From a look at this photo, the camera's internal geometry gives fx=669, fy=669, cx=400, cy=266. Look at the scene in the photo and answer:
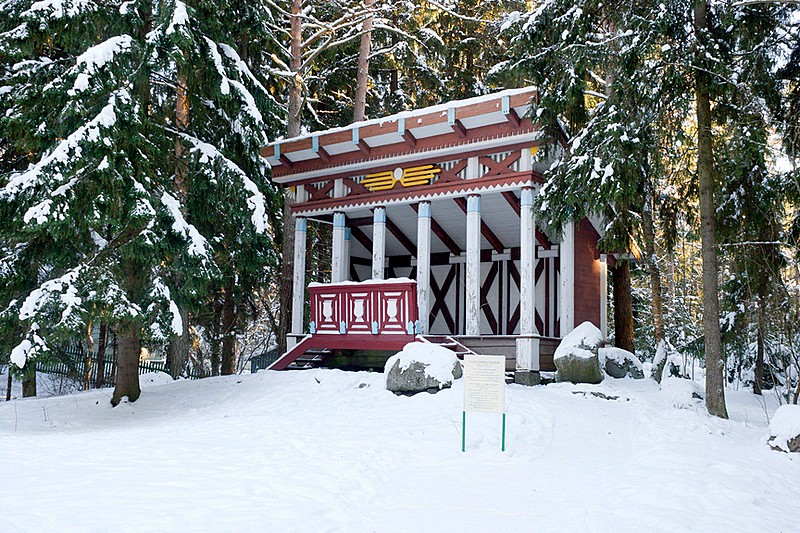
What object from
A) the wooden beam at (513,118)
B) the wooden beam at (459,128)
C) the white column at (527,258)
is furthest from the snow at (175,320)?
the wooden beam at (513,118)

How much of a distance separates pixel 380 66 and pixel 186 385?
12.5 m

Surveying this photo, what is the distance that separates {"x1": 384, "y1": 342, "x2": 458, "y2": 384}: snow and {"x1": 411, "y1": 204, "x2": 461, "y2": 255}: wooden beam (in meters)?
5.66

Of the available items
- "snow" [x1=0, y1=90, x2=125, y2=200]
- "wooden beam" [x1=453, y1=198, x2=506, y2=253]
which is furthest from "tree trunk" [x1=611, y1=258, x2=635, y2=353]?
"snow" [x1=0, y1=90, x2=125, y2=200]

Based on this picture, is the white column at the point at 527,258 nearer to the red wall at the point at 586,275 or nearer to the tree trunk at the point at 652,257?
the red wall at the point at 586,275

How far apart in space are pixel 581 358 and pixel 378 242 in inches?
207

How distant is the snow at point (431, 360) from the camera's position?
36.3 ft

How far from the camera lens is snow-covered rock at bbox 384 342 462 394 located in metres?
11.0

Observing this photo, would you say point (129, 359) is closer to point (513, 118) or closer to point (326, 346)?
point (326, 346)

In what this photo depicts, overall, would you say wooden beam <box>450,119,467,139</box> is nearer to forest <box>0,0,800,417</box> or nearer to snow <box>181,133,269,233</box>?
forest <box>0,0,800,417</box>

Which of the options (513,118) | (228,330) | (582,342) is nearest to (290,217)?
(228,330)

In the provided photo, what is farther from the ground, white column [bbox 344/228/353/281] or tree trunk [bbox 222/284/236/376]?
white column [bbox 344/228/353/281]

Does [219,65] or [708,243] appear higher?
[219,65]

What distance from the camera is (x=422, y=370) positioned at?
36.6ft

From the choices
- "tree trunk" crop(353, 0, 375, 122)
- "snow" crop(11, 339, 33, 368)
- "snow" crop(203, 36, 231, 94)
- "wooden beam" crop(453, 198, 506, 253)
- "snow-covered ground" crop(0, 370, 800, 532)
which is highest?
"tree trunk" crop(353, 0, 375, 122)
